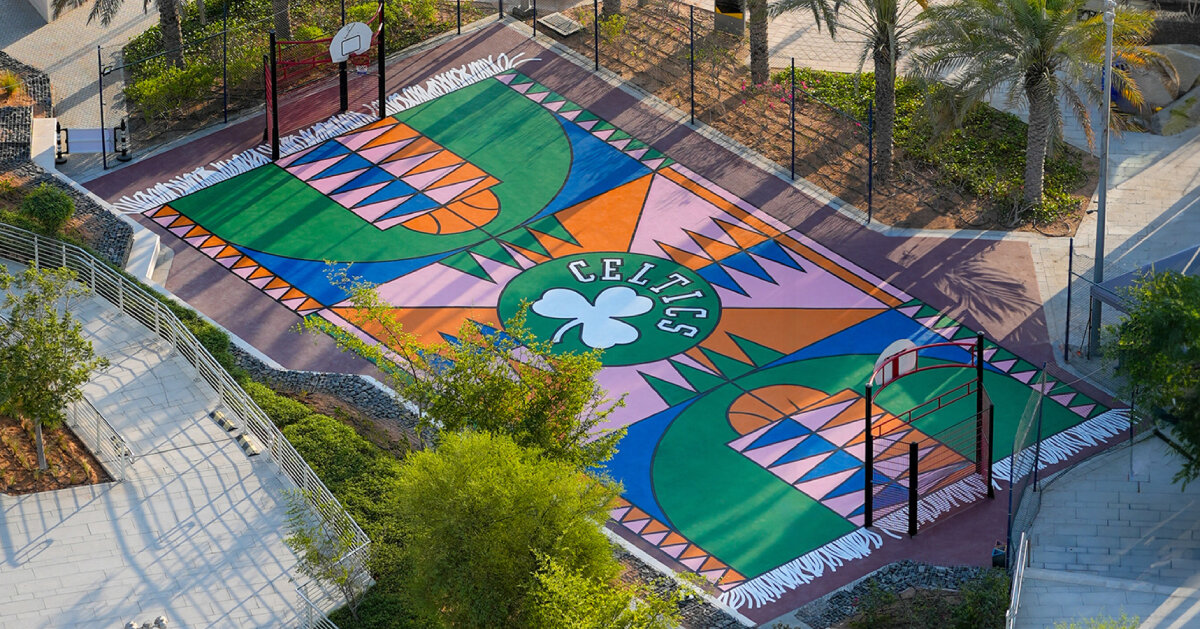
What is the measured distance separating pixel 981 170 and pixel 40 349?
22.9 meters

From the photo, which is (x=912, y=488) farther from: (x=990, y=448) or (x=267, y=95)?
(x=267, y=95)

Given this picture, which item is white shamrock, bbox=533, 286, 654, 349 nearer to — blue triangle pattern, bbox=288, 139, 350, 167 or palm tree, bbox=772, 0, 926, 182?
palm tree, bbox=772, 0, 926, 182

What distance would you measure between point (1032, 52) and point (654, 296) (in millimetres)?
10018

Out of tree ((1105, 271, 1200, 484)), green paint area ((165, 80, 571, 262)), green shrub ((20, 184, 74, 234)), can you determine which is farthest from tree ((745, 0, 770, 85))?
green shrub ((20, 184, 74, 234))

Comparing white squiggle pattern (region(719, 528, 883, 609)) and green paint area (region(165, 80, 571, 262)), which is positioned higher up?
green paint area (region(165, 80, 571, 262))

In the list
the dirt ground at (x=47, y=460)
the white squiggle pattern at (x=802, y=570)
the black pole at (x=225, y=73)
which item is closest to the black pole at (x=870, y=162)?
the white squiggle pattern at (x=802, y=570)

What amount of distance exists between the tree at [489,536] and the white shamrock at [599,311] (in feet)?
33.1

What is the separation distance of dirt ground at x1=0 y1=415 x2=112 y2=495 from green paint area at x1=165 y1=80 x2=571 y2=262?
349 inches

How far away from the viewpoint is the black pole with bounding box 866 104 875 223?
40.6 meters

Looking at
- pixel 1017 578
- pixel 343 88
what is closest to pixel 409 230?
pixel 343 88

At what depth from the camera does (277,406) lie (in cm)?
3344

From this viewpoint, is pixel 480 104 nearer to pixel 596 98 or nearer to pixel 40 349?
pixel 596 98

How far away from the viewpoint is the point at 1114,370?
114 ft

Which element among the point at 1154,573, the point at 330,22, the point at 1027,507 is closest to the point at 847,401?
the point at 1027,507
